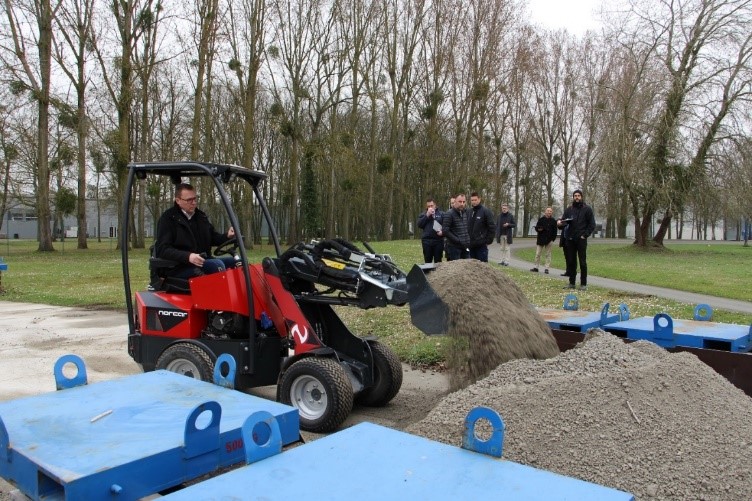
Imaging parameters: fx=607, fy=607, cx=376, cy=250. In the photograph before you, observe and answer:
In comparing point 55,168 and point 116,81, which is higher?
point 116,81

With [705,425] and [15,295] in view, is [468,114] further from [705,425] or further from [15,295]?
[705,425]

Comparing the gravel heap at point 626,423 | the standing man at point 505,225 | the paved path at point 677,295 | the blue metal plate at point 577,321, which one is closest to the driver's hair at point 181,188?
the gravel heap at point 626,423

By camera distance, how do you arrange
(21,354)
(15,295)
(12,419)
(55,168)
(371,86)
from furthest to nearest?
1. (371,86)
2. (55,168)
3. (15,295)
4. (21,354)
5. (12,419)

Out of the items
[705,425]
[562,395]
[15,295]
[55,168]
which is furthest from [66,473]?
[55,168]

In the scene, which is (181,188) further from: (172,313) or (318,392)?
(318,392)

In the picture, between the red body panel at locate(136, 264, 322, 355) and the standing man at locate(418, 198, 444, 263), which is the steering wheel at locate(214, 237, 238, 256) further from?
the standing man at locate(418, 198, 444, 263)

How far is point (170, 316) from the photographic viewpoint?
5402 millimetres

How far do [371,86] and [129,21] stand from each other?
44.6 feet

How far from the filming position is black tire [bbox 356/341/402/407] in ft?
17.3

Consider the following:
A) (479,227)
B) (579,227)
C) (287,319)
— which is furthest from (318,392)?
(579,227)

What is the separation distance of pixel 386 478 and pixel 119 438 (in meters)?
1.28

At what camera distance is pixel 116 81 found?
30.6 meters

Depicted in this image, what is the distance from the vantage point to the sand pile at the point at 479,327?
484 cm

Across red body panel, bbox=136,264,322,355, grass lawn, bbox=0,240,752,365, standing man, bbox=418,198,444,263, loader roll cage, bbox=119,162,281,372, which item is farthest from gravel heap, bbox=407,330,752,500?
standing man, bbox=418,198,444,263
